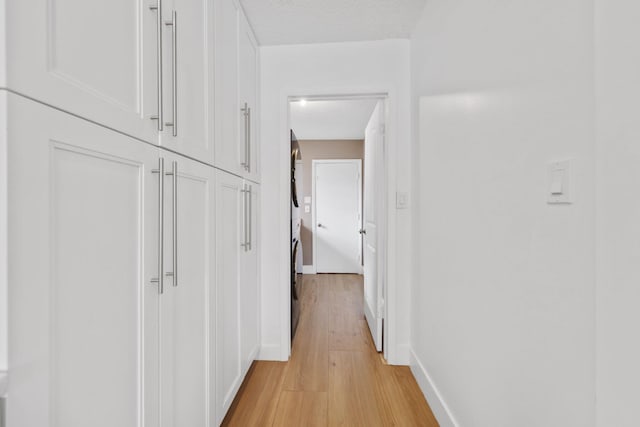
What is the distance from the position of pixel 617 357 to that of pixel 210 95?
151 centimetres

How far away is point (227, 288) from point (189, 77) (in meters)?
0.96

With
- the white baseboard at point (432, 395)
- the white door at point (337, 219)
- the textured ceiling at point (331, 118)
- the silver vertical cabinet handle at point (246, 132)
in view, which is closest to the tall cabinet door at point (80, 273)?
the silver vertical cabinet handle at point (246, 132)

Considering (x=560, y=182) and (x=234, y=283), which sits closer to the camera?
(x=560, y=182)

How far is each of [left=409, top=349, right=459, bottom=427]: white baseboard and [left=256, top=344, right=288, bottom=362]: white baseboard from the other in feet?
3.05

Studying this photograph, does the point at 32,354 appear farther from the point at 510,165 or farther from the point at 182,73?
the point at 510,165

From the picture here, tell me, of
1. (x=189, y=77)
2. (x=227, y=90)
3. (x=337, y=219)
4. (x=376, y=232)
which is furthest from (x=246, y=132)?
(x=337, y=219)

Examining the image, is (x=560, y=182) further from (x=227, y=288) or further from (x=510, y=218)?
(x=227, y=288)

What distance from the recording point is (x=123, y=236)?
79 cm

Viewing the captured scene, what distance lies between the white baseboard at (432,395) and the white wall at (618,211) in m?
0.99

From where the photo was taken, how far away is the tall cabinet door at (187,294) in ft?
3.27

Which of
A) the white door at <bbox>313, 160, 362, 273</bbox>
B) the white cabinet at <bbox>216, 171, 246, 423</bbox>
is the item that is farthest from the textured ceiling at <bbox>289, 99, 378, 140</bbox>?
the white cabinet at <bbox>216, 171, 246, 423</bbox>

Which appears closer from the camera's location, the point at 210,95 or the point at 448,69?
the point at 210,95

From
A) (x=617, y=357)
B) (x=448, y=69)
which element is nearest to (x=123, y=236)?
(x=617, y=357)

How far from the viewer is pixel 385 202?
2279 millimetres
